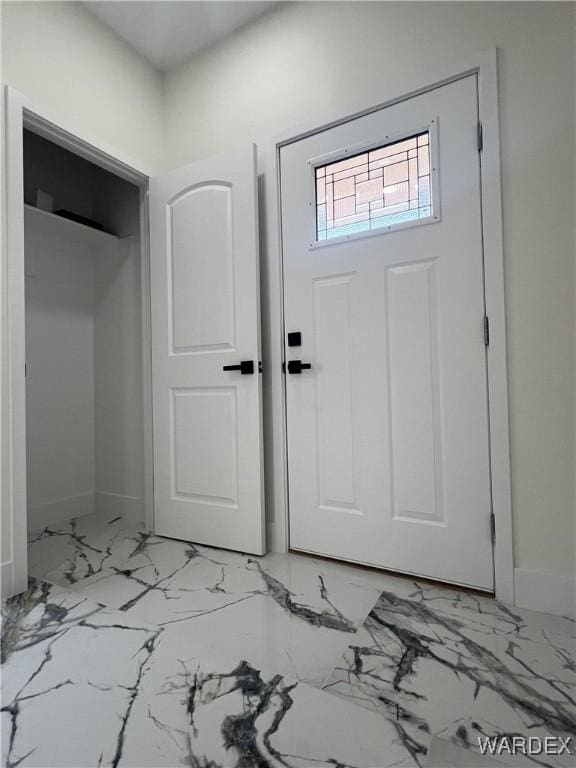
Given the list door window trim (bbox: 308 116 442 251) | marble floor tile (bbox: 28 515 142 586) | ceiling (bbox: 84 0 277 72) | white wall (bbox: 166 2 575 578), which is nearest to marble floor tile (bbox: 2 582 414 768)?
marble floor tile (bbox: 28 515 142 586)

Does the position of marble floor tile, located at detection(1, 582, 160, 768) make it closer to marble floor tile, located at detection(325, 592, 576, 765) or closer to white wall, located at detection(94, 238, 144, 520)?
marble floor tile, located at detection(325, 592, 576, 765)

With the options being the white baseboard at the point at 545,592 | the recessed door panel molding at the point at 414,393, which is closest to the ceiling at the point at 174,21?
the recessed door panel molding at the point at 414,393

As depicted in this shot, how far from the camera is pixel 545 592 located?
1.31 metres

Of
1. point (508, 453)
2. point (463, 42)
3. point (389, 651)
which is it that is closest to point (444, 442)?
point (508, 453)

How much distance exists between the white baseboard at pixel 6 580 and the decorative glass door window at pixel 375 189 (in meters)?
1.84

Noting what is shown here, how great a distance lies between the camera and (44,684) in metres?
0.99

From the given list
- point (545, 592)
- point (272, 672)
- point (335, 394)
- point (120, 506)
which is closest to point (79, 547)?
point (120, 506)

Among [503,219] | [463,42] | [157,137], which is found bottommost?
[503,219]

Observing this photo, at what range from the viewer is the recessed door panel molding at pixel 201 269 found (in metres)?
1.88

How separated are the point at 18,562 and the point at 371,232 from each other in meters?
1.93

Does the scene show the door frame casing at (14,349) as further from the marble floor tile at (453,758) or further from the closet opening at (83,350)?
the marble floor tile at (453,758)

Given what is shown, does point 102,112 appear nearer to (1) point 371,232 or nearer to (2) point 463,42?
(1) point 371,232

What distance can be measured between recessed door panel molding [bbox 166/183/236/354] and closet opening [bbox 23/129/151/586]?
29cm

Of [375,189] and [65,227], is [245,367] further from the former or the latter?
[65,227]
